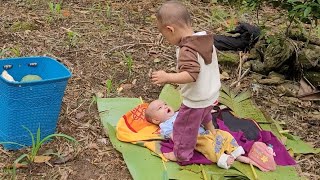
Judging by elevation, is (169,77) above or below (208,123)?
above

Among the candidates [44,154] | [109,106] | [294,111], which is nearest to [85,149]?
[44,154]

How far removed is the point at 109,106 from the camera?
158 inches

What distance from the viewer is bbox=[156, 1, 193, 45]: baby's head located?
9.63ft

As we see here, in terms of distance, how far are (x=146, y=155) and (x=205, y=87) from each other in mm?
670

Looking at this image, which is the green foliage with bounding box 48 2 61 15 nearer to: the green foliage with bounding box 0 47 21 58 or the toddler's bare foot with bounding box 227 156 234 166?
the green foliage with bounding box 0 47 21 58

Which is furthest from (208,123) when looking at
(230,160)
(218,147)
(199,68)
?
(199,68)

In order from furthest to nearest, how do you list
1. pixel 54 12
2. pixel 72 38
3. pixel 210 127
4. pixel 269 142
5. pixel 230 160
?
1. pixel 54 12
2. pixel 72 38
3. pixel 269 142
4. pixel 210 127
5. pixel 230 160

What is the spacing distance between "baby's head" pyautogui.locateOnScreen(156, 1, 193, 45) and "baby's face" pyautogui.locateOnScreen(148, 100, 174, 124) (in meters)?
0.80

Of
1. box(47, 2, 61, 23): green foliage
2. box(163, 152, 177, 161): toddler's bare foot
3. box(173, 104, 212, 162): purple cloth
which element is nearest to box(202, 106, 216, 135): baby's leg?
box(173, 104, 212, 162): purple cloth

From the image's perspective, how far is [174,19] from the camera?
9.62 feet

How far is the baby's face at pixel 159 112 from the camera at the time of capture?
3.67m

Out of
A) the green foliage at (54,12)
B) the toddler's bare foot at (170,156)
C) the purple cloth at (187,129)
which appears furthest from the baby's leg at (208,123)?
the green foliage at (54,12)

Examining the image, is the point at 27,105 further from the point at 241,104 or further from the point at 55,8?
the point at 55,8

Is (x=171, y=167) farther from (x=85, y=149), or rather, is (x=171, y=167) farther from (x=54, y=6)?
(x=54, y=6)
